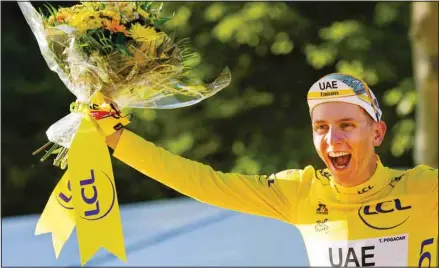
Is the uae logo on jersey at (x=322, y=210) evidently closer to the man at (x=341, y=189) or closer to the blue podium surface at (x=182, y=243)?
the man at (x=341, y=189)

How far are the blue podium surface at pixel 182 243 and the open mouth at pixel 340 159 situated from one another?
237 cm

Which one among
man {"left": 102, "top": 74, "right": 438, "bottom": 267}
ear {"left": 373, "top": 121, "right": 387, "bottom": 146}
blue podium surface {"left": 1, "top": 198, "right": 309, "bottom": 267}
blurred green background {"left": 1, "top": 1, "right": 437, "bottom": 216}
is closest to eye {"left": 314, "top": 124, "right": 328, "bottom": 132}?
man {"left": 102, "top": 74, "right": 438, "bottom": 267}

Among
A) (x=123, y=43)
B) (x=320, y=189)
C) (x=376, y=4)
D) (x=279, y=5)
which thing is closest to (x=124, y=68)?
(x=123, y=43)

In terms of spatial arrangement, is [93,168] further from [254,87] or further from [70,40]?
[254,87]

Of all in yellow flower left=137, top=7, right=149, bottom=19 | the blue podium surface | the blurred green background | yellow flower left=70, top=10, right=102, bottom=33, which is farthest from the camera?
the blurred green background

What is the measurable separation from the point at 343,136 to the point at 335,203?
0.25 metres

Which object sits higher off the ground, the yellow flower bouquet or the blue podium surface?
the yellow flower bouquet

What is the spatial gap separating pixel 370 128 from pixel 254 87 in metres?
5.21

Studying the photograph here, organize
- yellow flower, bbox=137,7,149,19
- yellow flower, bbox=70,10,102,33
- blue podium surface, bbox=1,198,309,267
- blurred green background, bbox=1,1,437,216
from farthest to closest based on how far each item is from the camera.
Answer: blurred green background, bbox=1,1,437,216, blue podium surface, bbox=1,198,309,267, yellow flower, bbox=137,7,149,19, yellow flower, bbox=70,10,102,33

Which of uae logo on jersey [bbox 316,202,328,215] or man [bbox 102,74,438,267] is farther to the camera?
uae logo on jersey [bbox 316,202,328,215]

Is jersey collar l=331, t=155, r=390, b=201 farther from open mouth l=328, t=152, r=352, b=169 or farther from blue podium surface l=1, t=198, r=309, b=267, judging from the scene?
blue podium surface l=1, t=198, r=309, b=267

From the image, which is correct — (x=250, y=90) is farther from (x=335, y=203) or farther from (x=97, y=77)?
(x=97, y=77)

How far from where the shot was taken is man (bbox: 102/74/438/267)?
2363 mm

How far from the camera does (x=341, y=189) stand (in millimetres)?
2475
